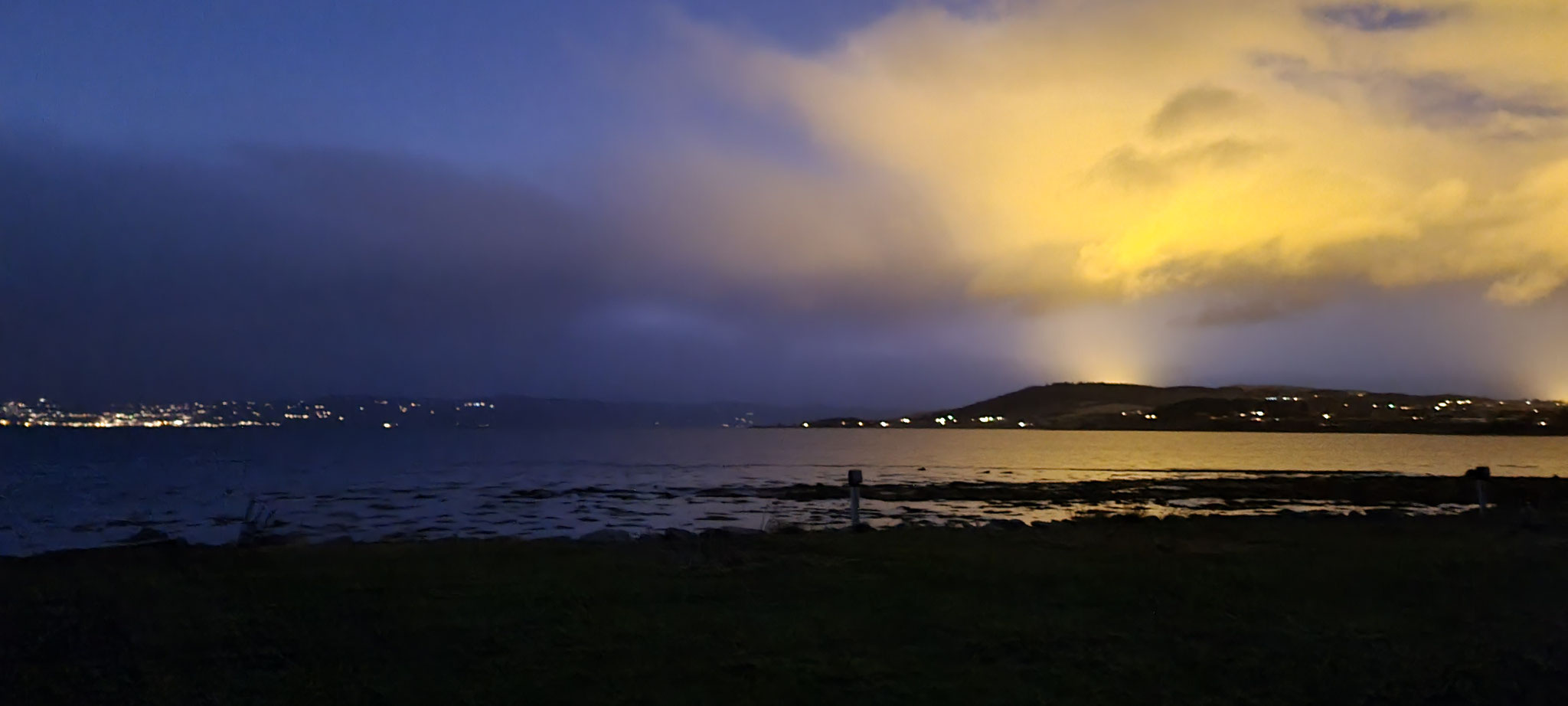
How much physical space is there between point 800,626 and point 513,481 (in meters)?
47.6

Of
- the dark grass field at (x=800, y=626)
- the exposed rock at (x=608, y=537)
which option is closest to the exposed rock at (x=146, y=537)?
the dark grass field at (x=800, y=626)

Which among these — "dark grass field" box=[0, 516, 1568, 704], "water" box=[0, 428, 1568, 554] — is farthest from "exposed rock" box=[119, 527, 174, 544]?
"dark grass field" box=[0, 516, 1568, 704]

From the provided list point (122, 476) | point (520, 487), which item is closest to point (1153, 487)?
point (520, 487)

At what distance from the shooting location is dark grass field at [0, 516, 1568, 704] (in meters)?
7.04

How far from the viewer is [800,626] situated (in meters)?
9.00

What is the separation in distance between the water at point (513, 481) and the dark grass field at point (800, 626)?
46.8ft

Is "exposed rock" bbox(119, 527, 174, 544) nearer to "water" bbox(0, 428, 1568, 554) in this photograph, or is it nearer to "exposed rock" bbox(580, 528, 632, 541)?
"water" bbox(0, 428, 1568, 554)

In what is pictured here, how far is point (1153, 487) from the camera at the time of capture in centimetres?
4638

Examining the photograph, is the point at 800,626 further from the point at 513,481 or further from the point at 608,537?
the point at 513,481

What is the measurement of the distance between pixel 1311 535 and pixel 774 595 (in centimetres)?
1137

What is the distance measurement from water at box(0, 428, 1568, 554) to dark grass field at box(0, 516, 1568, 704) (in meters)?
14.3

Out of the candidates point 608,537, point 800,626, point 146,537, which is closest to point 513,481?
point 146,537

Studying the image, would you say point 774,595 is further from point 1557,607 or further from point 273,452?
point 273,452

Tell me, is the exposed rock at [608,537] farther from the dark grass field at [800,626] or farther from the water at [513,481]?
the water at [513,481]
